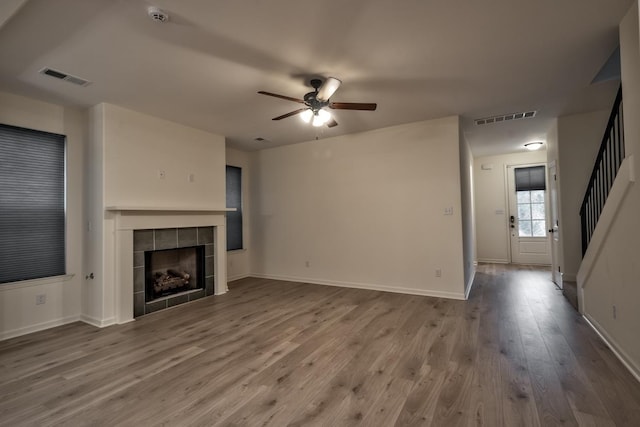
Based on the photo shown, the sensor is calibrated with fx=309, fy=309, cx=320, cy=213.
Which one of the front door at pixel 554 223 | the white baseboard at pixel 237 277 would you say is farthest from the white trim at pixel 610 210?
the white baseboard at pixel 237 277

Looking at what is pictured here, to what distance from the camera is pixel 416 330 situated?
3324mm

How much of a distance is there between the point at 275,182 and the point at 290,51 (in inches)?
144

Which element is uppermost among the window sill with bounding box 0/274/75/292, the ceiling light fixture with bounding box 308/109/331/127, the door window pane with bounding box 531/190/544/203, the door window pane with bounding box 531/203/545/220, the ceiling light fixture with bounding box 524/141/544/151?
the ceiling light fixture with bounding box 524/141/544/151

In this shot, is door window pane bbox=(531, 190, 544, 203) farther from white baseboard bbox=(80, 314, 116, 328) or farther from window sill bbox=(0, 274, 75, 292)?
window sill bbox=(0, 274, 75, 292)

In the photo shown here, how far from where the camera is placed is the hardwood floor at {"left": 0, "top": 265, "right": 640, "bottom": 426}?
1.96 meters

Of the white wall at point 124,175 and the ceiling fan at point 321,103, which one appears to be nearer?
the ceiling fan at point 321,103

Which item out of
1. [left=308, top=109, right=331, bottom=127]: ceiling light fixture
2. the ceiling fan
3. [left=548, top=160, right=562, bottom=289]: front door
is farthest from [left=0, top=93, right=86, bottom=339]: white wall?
[left=548, top=160, right=562, bottom=289]: front door

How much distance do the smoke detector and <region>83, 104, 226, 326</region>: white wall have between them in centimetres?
210

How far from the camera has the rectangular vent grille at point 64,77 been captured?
299cm

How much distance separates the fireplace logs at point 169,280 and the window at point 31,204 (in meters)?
1.10

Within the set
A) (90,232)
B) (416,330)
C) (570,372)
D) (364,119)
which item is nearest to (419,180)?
(364,119)

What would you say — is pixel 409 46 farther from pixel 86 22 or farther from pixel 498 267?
pixel 498 267

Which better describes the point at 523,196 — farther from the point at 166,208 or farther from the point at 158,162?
the point at 158,162

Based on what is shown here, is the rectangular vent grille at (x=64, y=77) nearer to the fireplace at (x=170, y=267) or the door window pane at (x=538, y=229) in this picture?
the fireplace at (x=170, y=267)
